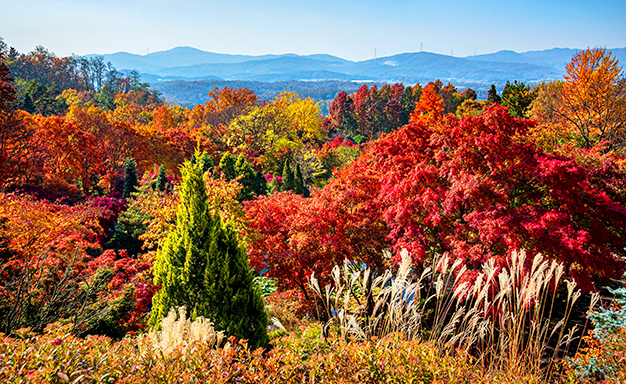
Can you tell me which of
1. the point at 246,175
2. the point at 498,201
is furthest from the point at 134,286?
the point at 246,175

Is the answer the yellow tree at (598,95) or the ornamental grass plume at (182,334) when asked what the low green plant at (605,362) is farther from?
the yellow tree at (598,95)

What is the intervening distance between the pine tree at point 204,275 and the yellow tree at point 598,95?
687 inches

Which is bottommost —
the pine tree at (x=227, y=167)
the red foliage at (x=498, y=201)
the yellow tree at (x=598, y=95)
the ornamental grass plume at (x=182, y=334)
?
the pine tree at (x=227, y=167)

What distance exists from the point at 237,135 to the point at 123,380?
25865 millimetres

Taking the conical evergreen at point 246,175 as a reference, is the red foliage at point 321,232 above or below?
above

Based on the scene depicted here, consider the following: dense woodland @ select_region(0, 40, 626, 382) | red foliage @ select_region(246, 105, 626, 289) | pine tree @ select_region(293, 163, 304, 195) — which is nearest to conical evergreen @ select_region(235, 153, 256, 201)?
pine tree @ select_region(293, 163, 304, 195)

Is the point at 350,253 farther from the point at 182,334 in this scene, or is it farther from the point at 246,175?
the point at 246,175

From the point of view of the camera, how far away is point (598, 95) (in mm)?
15453

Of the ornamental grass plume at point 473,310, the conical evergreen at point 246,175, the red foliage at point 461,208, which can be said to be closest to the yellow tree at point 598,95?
the red foliage at point 461,208

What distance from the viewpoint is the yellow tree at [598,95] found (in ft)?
49.4

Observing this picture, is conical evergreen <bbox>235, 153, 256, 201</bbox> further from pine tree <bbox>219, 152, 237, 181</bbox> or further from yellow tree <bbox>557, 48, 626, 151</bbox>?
yellow tree <bbox>557, 48, 626, 151</bbox>

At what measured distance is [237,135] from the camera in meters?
27.3

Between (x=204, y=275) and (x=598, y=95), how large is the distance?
18935 mm

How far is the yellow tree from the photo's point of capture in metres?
15.0
